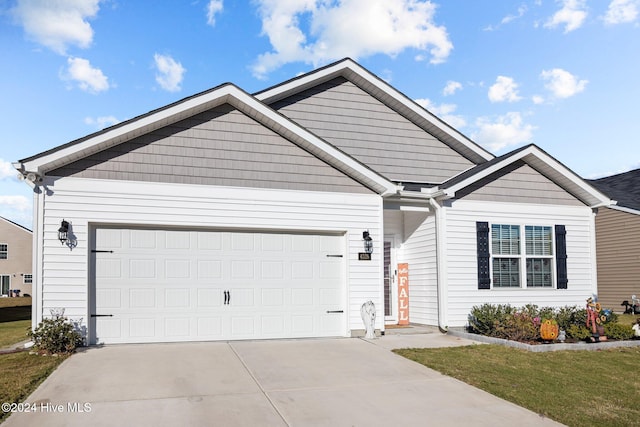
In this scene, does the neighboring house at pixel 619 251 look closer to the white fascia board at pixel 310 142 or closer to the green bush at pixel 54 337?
the white fascia board at pixel 310 142

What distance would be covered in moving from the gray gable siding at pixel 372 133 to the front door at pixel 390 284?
180 cm

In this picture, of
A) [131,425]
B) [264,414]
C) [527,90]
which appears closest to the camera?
[131,425]

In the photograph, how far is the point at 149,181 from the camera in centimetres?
1027

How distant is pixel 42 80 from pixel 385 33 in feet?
31.7

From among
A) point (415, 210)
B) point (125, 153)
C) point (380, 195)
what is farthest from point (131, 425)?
point (415, 210)

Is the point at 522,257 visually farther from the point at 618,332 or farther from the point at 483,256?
the point at 618,332

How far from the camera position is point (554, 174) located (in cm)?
1340

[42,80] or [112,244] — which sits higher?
[42,80]

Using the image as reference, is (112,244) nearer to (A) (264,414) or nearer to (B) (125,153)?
(B) (125,153)

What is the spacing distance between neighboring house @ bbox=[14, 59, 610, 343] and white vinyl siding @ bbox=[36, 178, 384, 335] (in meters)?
0.03

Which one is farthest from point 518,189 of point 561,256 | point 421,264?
point 421,264

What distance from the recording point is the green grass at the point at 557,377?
244 inches

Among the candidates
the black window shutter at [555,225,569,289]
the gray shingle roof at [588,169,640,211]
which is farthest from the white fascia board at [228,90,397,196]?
the gray shingle roof at [588,169,640,211]

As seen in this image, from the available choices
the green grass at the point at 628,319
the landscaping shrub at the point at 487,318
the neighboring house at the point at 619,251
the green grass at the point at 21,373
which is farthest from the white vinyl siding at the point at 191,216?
the neighboring house at the point at 619,251
